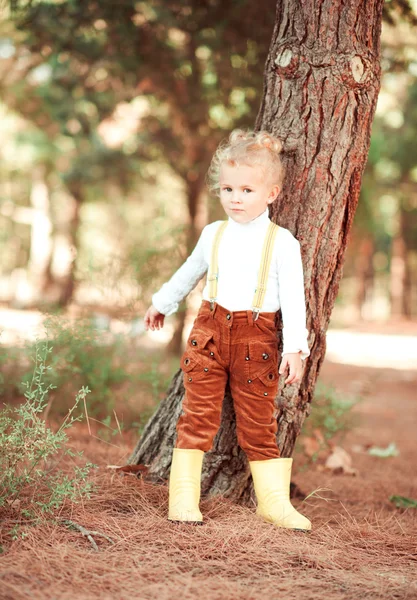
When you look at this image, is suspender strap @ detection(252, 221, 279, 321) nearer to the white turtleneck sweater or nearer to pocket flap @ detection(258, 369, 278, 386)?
the white turtleneck sweater

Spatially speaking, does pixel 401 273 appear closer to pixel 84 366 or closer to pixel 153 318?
pixel 84 366

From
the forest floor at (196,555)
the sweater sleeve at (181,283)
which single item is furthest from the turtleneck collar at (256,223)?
the forest floor at (196,555)

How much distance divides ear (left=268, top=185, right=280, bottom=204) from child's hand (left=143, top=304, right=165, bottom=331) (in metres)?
0.83

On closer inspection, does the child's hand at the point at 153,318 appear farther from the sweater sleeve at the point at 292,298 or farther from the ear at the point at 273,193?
the ear at the point at 273,193

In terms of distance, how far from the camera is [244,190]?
2951 millimetres

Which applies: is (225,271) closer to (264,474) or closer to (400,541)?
(264,474)

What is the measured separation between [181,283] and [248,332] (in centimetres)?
52

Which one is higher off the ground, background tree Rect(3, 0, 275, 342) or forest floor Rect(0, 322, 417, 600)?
background tree Rect(3, 0, 275, 342)

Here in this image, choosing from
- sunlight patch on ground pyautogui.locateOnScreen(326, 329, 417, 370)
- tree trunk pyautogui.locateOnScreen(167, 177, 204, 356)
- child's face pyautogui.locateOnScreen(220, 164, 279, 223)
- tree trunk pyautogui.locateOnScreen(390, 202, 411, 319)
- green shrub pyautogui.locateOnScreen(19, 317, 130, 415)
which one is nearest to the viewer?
child's face pyautogui.locateOnScreen(220, 164, 279, 223)

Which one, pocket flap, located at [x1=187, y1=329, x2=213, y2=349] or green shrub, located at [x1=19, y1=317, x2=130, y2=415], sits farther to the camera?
green shrub, located at [x1=19, y1=317, x2=130, y2=415]

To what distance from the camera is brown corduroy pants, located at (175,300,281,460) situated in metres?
2.92

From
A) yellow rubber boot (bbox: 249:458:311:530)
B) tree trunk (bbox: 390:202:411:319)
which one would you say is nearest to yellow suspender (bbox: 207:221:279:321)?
yellow rubber boot (bbox: 249:458:311:530)

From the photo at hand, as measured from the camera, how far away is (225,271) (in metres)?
2.99

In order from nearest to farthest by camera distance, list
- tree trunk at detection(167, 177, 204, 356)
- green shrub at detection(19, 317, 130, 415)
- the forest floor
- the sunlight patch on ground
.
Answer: the forest floor, green shrub at detection(19, 317, 130, 415), tree trunk at detection(167, 177, 204, 356), the sunlight patch on ground
